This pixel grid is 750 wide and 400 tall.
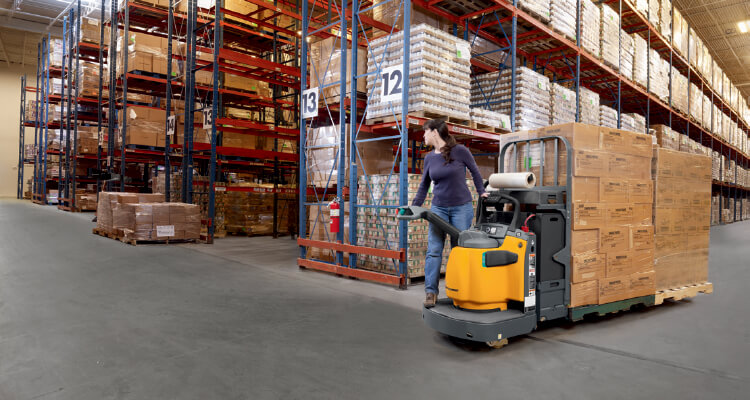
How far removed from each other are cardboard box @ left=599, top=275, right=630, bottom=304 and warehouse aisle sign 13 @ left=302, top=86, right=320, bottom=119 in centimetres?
456

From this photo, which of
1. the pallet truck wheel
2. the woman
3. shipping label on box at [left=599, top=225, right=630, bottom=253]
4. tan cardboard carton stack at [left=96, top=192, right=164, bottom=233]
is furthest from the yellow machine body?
tan cardboard carton stack at [left=96, top=192, right=164, bottom=233]

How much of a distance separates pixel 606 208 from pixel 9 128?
34297 mm

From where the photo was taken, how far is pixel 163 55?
1300cm

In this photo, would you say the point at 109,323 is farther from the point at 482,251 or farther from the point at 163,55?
the point at 163,55

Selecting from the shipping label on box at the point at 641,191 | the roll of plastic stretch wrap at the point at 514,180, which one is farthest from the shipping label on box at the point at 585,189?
the shipping label on box at the point at 641,191

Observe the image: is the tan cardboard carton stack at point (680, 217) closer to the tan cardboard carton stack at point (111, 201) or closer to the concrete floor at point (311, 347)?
the concrete floor at point (311, 347)

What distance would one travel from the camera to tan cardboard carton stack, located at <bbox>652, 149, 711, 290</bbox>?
482cm

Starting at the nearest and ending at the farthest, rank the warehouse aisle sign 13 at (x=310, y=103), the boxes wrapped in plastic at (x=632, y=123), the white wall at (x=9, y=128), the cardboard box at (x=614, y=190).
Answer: the cardboard box at (x=614, y=190) → the warehouse aisle sign 13 at (x=310, y=103) → the boxes wrapped in plastic at (x=632, y=123) → the white wall at (x=9, y=128)

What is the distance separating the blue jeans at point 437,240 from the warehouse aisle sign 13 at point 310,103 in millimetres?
3172

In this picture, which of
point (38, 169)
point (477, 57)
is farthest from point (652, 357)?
point (38, 169)

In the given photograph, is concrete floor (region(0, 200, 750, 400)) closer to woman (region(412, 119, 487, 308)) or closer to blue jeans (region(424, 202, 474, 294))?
blue jeans (region(424, 202, 474, 294))

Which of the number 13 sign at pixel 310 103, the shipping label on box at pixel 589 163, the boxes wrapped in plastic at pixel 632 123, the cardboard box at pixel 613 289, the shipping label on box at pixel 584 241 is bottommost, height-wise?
the cardboard box at pixel 613 289

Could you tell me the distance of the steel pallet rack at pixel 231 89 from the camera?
10211 millimetres

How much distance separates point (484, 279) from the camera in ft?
11.3
